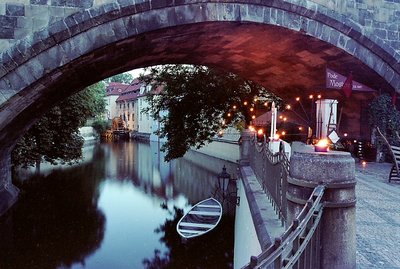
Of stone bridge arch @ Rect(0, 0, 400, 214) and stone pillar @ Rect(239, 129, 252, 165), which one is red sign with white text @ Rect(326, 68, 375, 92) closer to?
stone bridge arch @ Rect(0, 0, 400, 214)

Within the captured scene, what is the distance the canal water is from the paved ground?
7.93 metres

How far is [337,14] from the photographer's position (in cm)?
1030

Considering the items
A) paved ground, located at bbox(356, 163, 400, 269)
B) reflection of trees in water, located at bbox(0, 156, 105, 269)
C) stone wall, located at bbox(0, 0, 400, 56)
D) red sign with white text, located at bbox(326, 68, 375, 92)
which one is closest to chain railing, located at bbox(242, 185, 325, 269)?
paved ground, located at bbox(356, 163, 400, 269)

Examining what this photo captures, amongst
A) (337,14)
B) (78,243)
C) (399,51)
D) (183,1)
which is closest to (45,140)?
(78,243)

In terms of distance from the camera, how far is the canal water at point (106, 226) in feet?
49.1

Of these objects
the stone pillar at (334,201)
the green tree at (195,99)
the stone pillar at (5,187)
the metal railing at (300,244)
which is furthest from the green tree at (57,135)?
the metal railing at (300,244)

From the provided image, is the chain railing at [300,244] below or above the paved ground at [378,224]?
above

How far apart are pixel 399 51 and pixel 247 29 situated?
484 centimetres

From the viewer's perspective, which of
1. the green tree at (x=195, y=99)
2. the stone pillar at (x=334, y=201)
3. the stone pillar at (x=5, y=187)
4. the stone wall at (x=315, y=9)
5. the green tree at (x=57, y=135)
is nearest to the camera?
the stone pillar at (x=334, y=201)

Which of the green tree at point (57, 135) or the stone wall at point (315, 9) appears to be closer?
the stone wall at point (315, 9)

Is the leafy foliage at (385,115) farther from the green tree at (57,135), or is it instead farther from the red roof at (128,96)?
the red roof at (128,96)

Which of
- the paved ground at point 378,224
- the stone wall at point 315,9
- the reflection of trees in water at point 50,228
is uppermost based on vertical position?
the stone wall at point 315,9

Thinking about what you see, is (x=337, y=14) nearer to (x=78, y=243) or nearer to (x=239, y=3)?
(x=239, y=3)

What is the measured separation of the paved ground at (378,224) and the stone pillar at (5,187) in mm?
11580
